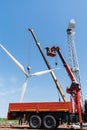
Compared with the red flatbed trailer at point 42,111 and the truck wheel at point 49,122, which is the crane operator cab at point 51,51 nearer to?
the red flatbed trailer at point 42,111

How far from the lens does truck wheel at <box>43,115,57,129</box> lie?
23.6 meters

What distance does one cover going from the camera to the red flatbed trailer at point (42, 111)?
77.5 ft

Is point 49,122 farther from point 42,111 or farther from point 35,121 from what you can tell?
point 35,121

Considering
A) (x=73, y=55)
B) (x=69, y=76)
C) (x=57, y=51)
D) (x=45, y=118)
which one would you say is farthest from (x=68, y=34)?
(x=45, y=118)

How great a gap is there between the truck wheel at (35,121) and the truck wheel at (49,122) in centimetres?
56

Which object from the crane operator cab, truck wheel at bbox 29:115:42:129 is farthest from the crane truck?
the crane operator cab

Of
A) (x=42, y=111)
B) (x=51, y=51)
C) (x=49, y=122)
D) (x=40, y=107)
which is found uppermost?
(x=51, y=51)

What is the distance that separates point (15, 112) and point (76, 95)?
6.45 metres

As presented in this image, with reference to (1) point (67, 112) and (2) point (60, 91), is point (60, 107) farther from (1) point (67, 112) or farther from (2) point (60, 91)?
(2) point (60, 91)

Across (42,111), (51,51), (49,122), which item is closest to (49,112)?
(42,111)

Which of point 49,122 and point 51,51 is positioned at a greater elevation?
point 51,51

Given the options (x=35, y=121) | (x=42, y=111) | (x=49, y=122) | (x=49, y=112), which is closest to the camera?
(x=49, y=122)

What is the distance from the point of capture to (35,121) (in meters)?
24.6

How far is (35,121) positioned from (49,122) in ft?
4.99
